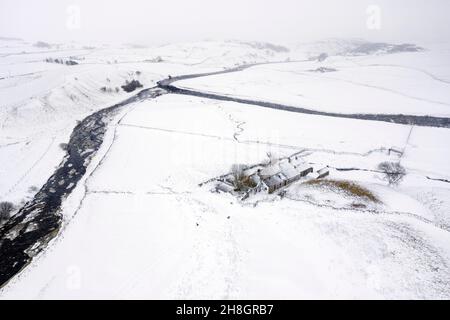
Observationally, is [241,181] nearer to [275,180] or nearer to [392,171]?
[275,180]

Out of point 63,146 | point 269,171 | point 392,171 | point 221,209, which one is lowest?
point 221,209

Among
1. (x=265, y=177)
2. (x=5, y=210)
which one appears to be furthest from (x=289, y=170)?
(x=5, y=210)

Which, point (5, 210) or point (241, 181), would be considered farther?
point (241, 181)

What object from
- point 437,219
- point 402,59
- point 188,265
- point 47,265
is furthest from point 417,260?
point 402,59

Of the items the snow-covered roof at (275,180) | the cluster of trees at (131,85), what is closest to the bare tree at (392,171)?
the snow-covered roof at (275,180)

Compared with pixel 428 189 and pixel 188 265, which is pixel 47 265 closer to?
pixel 188 265

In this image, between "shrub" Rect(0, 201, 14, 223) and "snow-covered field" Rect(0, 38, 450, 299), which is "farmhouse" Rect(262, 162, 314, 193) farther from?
"shrub" Rect(0, 201, 14, 223)
